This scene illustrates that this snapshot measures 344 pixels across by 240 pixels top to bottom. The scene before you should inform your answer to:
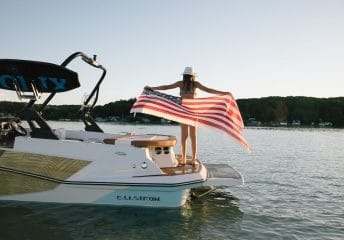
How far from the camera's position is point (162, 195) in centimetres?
895

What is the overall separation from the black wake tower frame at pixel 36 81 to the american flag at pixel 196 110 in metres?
1.81

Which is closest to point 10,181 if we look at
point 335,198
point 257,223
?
point 257,223

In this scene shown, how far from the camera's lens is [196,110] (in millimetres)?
9961

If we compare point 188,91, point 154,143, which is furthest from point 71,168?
point 188,91

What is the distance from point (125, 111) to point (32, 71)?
142 meters

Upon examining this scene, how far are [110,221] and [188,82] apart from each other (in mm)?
3933

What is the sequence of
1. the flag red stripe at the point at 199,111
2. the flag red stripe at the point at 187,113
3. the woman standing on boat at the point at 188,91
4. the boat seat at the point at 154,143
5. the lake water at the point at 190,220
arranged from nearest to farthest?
the lake water at the point at 190,220 < the boat seat at the point at 154,143 < the flag red stripe at the point at 199,111 < the flag red stripe at the point at 187,113 < the woman standing on boat at the point at 188,91

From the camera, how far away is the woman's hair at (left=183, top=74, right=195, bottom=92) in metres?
9.78

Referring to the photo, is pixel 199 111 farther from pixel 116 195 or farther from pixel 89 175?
pixel 89 175

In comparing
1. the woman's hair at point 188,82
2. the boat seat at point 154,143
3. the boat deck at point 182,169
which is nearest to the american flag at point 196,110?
the woman's hair at point 188,82

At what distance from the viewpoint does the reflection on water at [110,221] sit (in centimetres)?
760

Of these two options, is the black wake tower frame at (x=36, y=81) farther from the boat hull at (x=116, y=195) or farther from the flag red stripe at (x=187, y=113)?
the flag red stripe at (x=187, y=113)

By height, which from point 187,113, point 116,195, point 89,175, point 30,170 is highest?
point 187,113

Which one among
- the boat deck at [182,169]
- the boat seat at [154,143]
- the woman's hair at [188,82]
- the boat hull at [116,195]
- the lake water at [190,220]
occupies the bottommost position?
the lake water at [190,220]
